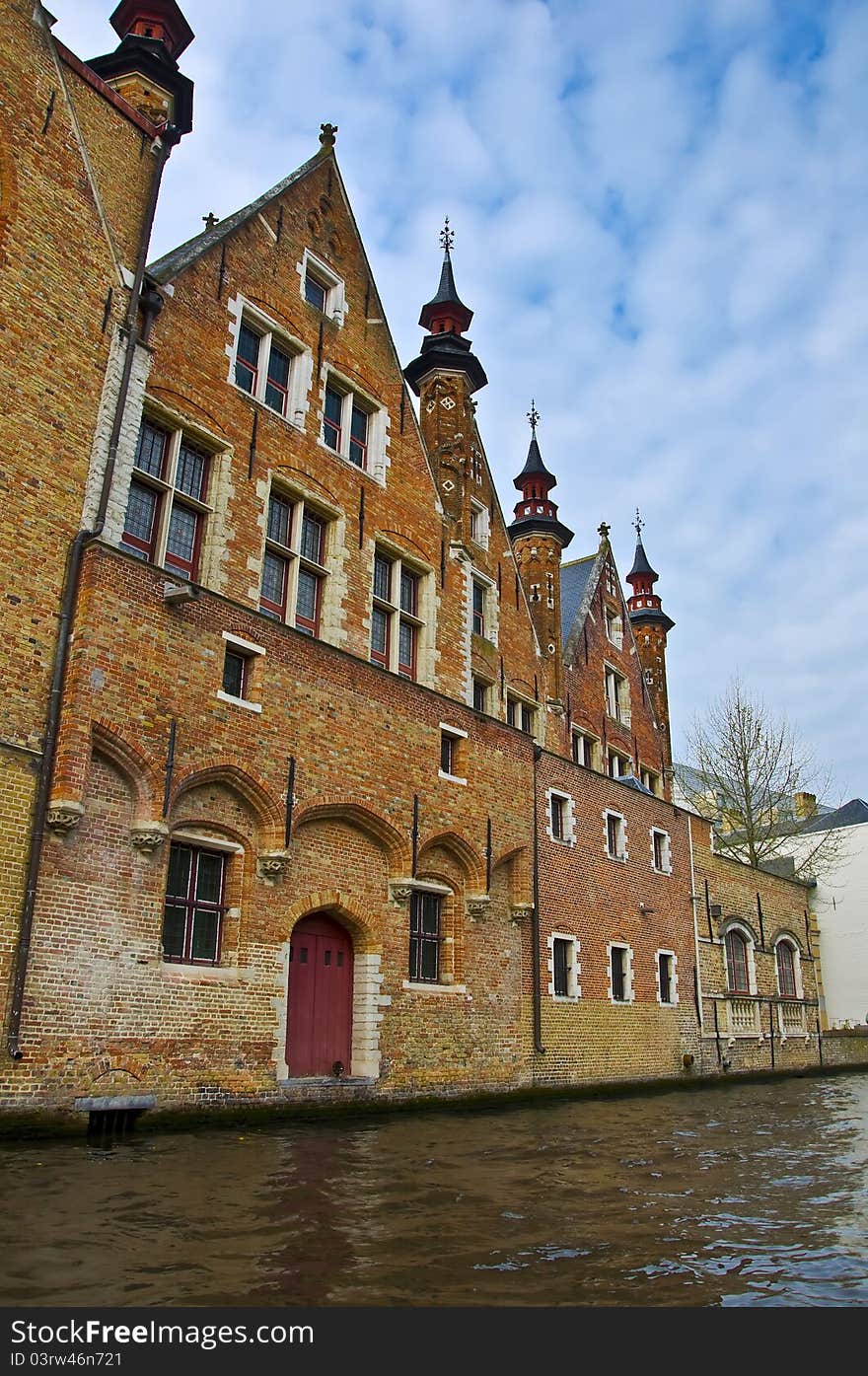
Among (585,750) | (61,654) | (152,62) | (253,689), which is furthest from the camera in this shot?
(585,750)

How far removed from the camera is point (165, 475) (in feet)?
47.3

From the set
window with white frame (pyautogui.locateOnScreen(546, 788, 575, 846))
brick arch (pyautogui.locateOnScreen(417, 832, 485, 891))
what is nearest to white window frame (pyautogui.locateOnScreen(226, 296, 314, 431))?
brick arch (pyautogui.locateOnScreen(417, 832, 485, 891))

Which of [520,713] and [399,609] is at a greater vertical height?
[399,609]

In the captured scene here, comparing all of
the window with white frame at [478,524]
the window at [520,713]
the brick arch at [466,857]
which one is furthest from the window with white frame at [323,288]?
the brick arch at [466,857]

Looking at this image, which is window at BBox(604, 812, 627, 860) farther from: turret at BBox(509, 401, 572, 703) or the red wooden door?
the red wooden door

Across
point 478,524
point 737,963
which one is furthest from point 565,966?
point 737,963

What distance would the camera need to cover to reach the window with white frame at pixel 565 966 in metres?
19.8

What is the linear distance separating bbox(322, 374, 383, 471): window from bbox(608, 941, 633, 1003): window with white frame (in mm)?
11678

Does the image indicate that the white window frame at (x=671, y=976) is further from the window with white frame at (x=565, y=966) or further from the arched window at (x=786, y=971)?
the arched window at (x=786, y=971)

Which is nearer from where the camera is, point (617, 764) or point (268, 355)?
point (268, 355)

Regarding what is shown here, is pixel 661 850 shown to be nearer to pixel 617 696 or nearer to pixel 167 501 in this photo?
pixel 617 696

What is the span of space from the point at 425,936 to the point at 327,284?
11.8 meters

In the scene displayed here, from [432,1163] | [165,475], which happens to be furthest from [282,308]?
[432,1163]

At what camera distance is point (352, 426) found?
60.1ft
